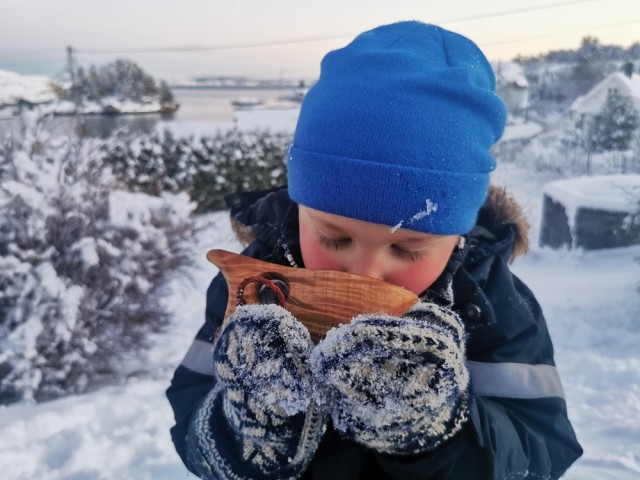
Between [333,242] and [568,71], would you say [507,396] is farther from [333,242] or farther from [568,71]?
[568,71]

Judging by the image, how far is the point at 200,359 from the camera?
1190 millimetres

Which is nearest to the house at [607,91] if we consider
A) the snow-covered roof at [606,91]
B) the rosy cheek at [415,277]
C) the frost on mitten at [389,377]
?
the snow-covered roof at [606,91]

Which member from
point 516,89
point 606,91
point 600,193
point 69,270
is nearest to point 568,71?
point 516,89

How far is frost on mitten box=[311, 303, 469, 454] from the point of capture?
718 mm

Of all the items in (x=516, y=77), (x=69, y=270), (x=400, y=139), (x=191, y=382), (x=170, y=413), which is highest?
(x=516, y=77)

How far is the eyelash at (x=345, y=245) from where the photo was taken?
3.15 ft

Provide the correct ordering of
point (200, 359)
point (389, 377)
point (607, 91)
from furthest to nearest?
point (607, 91)
point (200, 359)
point (389, 377)

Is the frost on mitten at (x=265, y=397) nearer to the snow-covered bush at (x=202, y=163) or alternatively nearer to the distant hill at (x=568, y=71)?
the snow-covered bush at (x=202, y=163)

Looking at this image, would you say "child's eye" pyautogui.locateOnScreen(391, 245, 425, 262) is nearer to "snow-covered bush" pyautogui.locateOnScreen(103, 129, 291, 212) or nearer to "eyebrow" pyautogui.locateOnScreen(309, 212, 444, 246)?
"eyebrow" pyautogui.locateOnScreen(309, 212, 444, 246)

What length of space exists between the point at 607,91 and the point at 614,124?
2.28 meters

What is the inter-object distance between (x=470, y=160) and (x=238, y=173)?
1010cm

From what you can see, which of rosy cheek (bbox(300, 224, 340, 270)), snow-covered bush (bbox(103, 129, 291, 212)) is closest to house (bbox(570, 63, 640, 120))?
snow-covered bush (bbox(103, 129, 291, 212))

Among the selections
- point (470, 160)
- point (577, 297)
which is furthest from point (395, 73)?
point (577, 297)

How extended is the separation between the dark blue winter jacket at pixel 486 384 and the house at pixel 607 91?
14.2m
